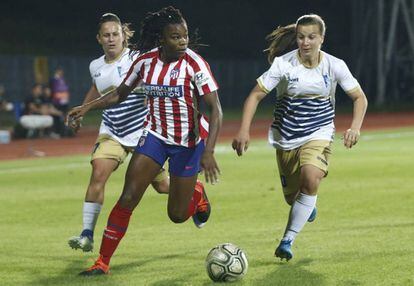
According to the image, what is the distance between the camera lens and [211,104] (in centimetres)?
923

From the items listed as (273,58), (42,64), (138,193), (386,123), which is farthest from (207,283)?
(42,64)

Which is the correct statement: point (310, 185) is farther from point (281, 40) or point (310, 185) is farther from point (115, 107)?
point (115, 107)

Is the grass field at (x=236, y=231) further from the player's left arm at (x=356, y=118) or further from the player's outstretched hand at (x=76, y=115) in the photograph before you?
the player's outstretched hand at (x=76, y=115)

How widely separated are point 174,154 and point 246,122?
690 mm

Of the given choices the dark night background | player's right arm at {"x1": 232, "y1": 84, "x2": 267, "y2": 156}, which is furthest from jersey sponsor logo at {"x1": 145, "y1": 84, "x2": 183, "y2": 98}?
the dark night background

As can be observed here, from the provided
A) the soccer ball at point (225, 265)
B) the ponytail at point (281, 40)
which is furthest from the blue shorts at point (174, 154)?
the ponytail at point (281, 40)

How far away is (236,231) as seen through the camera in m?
12.4

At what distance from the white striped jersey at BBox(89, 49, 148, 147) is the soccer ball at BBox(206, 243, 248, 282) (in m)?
2.66

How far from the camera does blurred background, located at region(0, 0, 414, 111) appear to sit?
149 ft

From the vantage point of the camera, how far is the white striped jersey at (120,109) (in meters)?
11.4

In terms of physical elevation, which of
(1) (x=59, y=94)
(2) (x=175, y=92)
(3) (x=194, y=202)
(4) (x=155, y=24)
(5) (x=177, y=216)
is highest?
(4) (x=155, y=24)

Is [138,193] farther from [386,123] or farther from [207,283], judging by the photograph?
[386,123]

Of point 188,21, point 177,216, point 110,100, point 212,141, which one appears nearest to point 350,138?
point 212,141

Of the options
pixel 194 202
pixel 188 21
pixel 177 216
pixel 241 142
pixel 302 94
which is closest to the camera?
pixel 241 142
